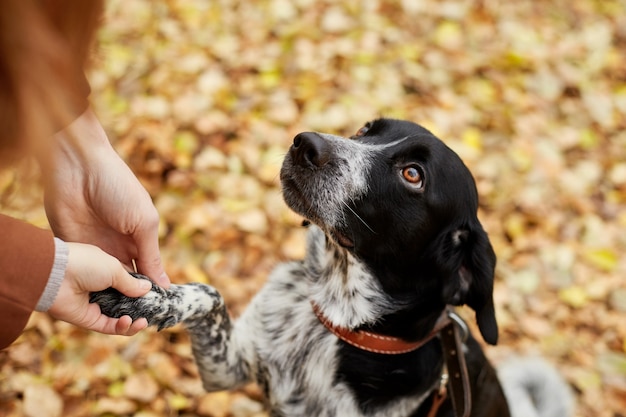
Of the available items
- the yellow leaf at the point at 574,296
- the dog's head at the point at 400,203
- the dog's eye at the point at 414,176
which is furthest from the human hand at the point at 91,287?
the yellow leaf at the point at 574,296

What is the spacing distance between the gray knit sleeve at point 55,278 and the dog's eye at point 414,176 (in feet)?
4.80

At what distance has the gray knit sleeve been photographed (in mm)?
1929

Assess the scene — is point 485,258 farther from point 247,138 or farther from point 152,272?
point 247,138

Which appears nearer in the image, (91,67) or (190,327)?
(91,67)

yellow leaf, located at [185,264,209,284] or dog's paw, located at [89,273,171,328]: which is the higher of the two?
dog's paw, located at [89,273,171,328]

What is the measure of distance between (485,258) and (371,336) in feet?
1.95

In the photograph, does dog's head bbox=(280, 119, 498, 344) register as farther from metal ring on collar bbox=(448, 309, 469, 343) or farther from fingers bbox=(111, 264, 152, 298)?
fingers bbox=(111, 264, 152, 298)

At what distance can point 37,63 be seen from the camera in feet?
4.37

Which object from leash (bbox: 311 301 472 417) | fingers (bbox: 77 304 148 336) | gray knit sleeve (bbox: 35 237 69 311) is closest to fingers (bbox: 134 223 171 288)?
fingers (bbox: 77 304 148 336)

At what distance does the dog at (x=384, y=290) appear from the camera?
2.79 m

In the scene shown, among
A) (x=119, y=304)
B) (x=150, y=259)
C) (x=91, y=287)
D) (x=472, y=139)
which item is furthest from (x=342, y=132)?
(x=91, y=287)

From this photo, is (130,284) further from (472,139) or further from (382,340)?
(472,139)

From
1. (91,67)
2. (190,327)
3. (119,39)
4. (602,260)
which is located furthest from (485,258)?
(119,39)

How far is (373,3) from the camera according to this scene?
6.32 meters
